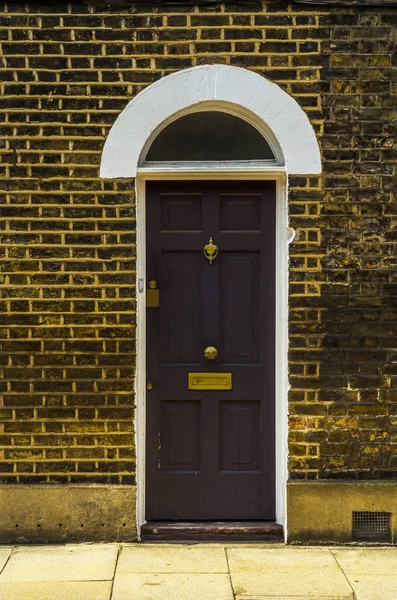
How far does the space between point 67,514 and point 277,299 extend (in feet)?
7.39

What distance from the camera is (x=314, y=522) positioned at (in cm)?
543

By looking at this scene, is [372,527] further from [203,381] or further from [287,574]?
[203,381]

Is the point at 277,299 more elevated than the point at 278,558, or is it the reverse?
the point at 277,299

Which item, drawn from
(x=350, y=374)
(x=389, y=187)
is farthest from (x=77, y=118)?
(x=350, y=374)

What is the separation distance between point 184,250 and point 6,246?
1.33 m

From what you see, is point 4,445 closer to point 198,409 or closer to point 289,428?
point 198,409

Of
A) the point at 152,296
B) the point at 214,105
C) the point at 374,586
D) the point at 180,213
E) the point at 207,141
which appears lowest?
the point at 374,586

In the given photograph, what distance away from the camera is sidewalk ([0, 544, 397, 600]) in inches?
180

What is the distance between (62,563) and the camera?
5062 mm

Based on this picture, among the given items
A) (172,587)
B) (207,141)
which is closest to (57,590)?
(172,587)

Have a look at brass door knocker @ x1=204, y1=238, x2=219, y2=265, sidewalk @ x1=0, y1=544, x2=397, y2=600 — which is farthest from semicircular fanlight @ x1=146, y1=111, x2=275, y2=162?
sidewalk @ x1=0, y1=544, x2=397, y2=600

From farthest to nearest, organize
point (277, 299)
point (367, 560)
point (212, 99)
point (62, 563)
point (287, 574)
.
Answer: point (277, 299) → point (212, 99) → point (367, 560) → point (62, 563) → point (287, 574)

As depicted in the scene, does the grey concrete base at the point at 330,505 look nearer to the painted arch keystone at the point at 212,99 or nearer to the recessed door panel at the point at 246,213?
the recessed door panel at the point at 246,213

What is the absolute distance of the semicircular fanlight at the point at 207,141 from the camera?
18.3 ft
